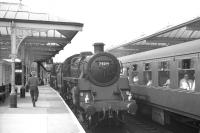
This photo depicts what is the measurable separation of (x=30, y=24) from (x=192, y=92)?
8.81 m

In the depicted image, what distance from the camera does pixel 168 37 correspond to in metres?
9.37

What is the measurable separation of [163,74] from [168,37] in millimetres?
1383

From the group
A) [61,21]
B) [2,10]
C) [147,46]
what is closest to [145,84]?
[147,46]

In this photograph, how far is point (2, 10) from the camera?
14930mm

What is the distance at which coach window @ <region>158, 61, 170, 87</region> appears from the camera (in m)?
9.67

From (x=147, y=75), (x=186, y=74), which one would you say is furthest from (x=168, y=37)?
(x=147, y=75)

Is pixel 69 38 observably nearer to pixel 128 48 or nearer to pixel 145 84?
pixel 128 48

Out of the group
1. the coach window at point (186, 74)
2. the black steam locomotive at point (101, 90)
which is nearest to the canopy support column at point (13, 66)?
the black steam locomotive at point (101, 90)

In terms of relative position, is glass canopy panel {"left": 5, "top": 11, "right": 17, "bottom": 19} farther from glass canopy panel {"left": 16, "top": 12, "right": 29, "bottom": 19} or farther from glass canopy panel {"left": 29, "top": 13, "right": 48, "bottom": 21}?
glass canopy panel {"left": 29, "top": 13, "right": 48, "bottom": 21}

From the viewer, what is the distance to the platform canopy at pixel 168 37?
7.81 meters

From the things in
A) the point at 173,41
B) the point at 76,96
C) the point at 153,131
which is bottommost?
the point at 153,131

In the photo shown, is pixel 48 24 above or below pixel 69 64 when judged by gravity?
above

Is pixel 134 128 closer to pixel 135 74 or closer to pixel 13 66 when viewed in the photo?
pixel 135 74

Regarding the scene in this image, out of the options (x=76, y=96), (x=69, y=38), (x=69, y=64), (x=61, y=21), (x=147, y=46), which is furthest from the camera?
(x=69, y=38)
